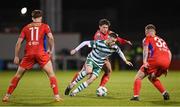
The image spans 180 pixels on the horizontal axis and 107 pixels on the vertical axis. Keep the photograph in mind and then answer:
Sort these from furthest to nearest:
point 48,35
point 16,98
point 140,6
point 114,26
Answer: point 140,6 < point 114,26 < point 16,98 < point 48,35

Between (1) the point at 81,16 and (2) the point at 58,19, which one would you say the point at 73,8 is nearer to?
(1) the point at 81,16

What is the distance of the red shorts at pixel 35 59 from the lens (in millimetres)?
15055

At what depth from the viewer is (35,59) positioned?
15188mm

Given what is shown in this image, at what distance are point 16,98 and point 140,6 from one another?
Result: 3684cm

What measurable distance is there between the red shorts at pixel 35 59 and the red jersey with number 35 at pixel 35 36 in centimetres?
10

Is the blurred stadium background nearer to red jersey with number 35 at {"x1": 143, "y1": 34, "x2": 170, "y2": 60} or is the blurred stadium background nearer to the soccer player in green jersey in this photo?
the soccer player in green jersey

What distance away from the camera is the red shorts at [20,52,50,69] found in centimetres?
1505

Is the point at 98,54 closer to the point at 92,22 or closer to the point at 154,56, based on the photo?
the point at 154,56

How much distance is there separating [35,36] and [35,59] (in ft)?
1.94

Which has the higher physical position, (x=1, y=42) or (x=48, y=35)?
(x=48, y=35)

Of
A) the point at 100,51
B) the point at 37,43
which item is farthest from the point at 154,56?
the point at 37,43

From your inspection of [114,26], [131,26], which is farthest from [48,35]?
[131,26]

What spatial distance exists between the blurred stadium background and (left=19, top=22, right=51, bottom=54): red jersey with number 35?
72.4ft

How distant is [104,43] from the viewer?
54.7ft
